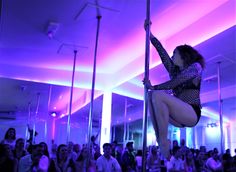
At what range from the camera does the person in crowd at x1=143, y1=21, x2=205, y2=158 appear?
6.23 ft

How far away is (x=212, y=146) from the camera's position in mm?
7613

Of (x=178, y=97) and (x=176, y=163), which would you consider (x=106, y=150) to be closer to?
(x=176, y=163)

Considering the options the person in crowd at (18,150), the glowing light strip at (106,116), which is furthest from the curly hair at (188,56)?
the glowing light strip at (106,116)

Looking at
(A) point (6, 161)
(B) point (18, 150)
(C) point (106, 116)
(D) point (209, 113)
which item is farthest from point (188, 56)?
(D) point (209, 113)

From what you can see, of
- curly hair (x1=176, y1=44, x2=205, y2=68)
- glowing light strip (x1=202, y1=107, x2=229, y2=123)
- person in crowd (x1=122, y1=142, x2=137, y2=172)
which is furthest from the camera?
glowing light strip (x1=202, y1=107, x2=229, y2=123)

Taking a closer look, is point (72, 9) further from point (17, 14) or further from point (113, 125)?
point (113, 125)

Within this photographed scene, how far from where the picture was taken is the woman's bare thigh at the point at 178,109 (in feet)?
6.25

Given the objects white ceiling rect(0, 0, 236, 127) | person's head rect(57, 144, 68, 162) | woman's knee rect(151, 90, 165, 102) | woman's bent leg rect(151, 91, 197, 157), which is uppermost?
white ceiling rect(0, 0, 236, 127)

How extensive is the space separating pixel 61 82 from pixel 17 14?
9.03ft

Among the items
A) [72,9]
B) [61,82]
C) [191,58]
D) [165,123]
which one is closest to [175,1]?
[72,9]

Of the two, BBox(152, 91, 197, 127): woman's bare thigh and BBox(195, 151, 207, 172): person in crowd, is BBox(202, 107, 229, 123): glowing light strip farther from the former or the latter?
BBox(152, 91, 197, 127): woman's bare thigh

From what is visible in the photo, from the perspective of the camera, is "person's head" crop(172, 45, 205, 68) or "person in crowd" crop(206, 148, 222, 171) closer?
"person's head" crop(172, 45, 205, 68)

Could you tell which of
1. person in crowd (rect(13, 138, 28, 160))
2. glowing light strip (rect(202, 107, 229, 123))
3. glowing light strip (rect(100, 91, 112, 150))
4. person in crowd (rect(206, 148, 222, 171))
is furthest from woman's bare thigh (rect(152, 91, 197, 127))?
glowing light strip (rect(202, 107, 229, 123))

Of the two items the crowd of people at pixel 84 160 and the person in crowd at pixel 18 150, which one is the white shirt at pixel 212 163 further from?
the person in crowd at pixel 18 150
